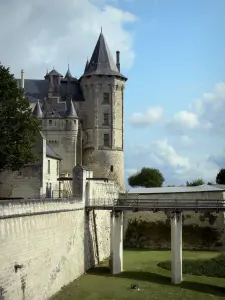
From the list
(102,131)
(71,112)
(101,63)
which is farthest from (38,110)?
(101,63)

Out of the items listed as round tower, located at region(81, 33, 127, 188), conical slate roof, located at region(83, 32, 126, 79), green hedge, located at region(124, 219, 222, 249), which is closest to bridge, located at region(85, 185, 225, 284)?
green hedge, located at region(124, 219, 222, 249)

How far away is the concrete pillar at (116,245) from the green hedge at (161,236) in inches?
434

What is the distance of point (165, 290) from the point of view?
1103 inches

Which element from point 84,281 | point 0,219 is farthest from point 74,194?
point 0,219

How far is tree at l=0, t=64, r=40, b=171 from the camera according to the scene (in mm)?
33844

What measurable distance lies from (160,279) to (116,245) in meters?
4.21

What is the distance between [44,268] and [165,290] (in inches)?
301

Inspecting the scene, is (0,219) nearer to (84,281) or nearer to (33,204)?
(33,204)

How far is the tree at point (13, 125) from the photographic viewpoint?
33.8m

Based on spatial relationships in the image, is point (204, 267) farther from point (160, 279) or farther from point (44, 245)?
point (44, 245)

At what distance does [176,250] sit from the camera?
102 ft

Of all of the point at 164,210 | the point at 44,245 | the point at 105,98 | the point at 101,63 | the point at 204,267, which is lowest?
the point at 204,267

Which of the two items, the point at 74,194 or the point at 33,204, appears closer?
the point at 33,204

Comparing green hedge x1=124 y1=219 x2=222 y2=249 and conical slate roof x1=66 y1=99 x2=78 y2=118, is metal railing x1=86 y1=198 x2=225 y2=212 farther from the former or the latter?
conical slate roof x1=66 y1=99 x2=78 y2=118
